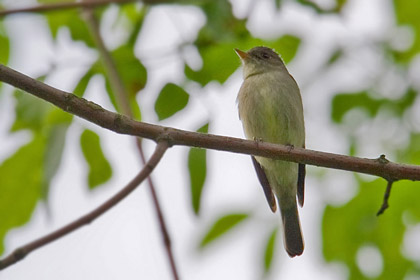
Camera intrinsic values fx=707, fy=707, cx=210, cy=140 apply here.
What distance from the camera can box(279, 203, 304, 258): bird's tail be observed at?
3951 millimetres

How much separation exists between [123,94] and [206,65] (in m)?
0.55

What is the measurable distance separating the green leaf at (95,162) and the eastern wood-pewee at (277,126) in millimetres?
1174

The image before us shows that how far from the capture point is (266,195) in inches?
173

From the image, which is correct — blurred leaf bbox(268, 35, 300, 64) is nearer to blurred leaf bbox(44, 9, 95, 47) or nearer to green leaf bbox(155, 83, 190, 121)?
blurred leaf bbox(44, 9, 95, 47)

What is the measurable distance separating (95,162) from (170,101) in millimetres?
707

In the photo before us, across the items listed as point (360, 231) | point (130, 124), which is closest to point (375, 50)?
point (360, 231)

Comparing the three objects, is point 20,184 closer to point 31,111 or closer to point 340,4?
point 31,111

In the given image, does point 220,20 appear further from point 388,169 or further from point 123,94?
point 388,169

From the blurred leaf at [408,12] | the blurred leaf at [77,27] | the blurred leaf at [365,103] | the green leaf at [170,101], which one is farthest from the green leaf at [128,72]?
the blurred leaf at [408,12]

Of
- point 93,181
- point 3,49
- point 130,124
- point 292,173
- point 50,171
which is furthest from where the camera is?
Result: point 292,173

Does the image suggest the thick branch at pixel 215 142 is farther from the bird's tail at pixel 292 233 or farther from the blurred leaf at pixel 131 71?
the bird's tail at pixel 292 233

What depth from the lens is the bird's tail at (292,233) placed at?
13.0 feet

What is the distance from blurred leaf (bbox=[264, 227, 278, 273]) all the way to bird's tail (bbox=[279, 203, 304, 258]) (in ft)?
0.23

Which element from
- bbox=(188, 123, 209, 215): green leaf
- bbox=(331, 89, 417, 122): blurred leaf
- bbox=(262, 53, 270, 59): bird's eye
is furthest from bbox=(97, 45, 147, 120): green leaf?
bbox=(262, 53, 270, 59): bird's eye
